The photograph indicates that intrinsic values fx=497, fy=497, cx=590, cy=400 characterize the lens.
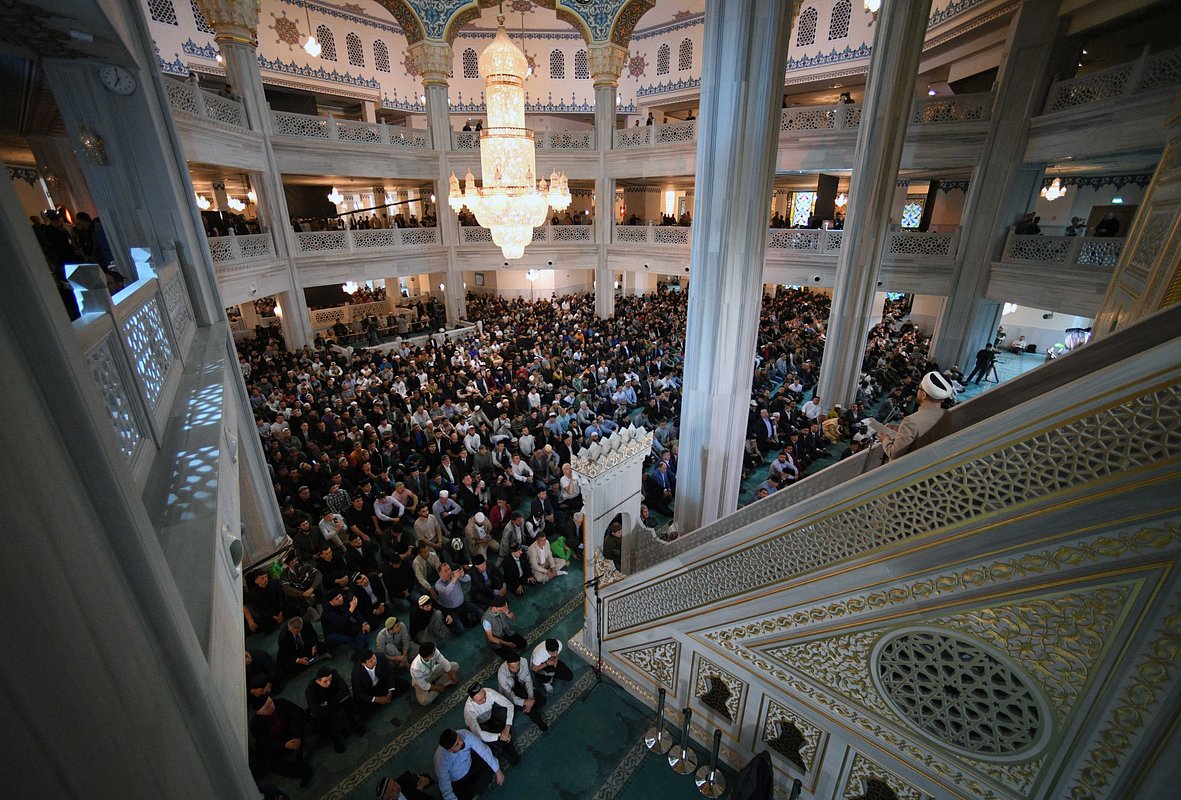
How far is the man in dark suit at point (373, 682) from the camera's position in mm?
3687

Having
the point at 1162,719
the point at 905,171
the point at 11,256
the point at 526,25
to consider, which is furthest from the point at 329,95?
the point at 1162,719

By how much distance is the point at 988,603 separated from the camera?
2023 mm

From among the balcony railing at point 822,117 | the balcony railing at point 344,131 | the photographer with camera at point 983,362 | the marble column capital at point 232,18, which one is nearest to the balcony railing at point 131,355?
the marble column capital at point 232,18

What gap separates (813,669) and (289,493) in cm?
591

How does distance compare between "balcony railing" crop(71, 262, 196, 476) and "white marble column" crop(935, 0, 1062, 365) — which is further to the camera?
"white marble column" crop(935, 0, 1062, 365)

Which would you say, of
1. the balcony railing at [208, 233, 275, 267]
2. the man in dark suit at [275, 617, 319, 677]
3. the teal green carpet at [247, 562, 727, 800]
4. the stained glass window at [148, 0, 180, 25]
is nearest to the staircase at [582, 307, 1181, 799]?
the teal green carpet at [247, 562, 727, 800]

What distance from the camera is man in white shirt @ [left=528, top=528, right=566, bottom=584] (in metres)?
5.18

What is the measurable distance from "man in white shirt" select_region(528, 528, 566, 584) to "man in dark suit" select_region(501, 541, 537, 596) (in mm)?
73

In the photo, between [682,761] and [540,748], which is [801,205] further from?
[540,748]

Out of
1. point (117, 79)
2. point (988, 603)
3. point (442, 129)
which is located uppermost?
point (442, 129)

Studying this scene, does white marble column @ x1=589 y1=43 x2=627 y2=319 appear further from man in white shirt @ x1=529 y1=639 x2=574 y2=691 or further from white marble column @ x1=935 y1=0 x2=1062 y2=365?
man in white shirt @ x1=529 y1=639 x2=574 y2=691

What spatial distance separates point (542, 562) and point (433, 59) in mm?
12987

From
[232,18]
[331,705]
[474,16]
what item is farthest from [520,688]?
[474,16]

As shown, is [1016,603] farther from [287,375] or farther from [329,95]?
[329,95]
